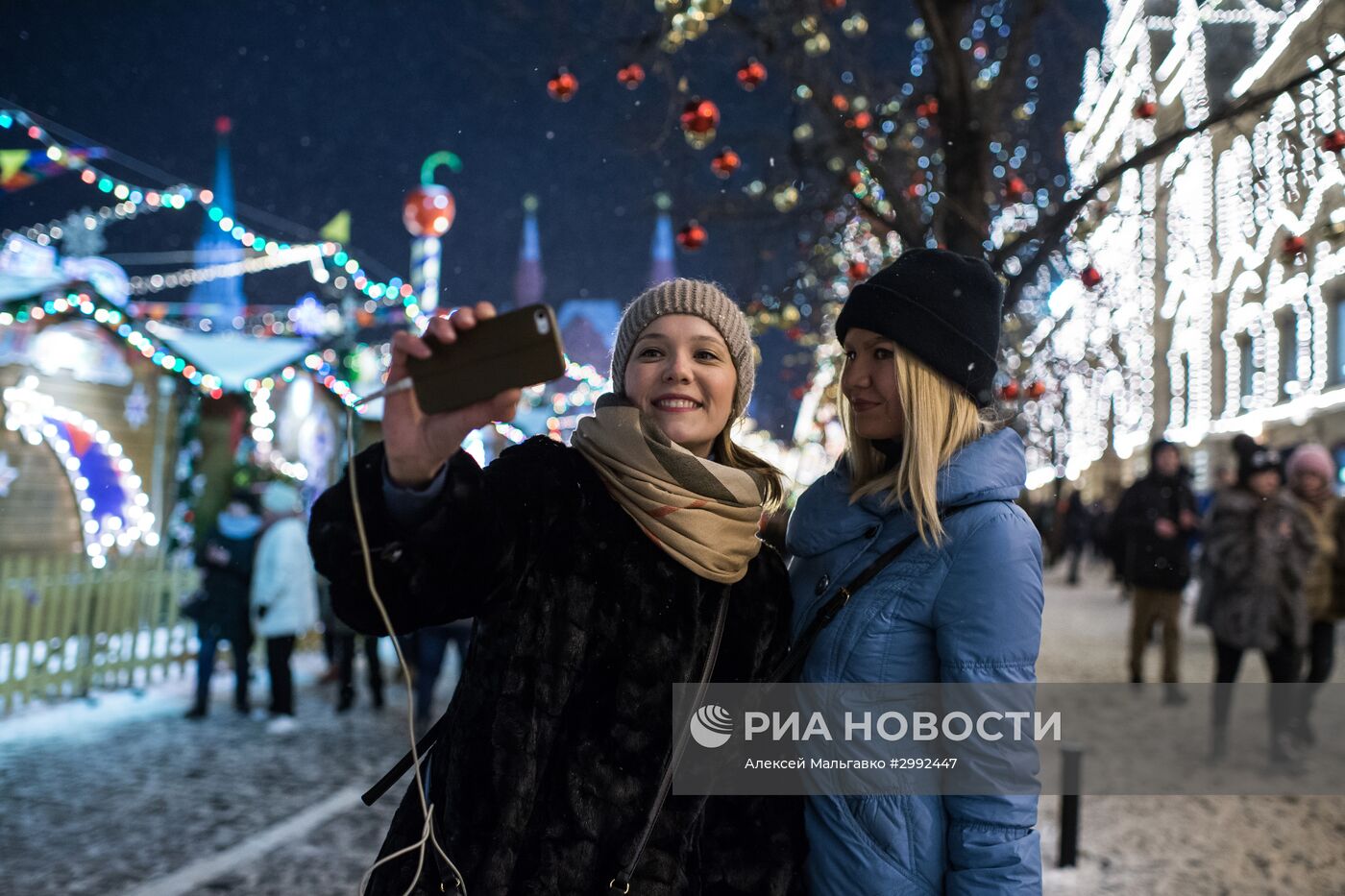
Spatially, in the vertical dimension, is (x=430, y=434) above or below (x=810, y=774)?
above

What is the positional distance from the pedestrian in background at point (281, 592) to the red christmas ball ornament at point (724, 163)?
16.9 feet

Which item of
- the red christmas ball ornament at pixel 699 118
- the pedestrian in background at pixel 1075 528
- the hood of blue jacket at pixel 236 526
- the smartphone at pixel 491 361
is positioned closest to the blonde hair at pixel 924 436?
the smartphone at pixel 491 361

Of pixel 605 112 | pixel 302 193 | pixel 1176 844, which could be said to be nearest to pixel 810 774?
pixel 605 112

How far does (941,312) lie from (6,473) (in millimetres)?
12232

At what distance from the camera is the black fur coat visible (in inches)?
61.6

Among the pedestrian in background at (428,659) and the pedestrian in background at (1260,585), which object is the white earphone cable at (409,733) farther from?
the pedestrian in background at (1260,585)

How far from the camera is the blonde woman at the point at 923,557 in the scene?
183 cm

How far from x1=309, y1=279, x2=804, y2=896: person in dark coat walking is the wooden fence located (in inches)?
318

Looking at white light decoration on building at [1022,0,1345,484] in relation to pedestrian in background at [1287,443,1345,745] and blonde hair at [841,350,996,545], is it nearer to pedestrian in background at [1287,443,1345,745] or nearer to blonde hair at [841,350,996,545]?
pedestrian in background at [1287,443,1345,745]

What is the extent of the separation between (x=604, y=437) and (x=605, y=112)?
3.42m

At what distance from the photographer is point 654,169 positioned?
4688mm

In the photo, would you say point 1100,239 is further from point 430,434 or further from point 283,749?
point 283,749

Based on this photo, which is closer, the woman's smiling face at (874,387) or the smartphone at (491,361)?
the smartphone at (491,361)

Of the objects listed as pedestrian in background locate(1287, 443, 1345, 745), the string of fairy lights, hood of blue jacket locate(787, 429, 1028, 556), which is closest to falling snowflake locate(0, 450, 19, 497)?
the string of fairy lights
